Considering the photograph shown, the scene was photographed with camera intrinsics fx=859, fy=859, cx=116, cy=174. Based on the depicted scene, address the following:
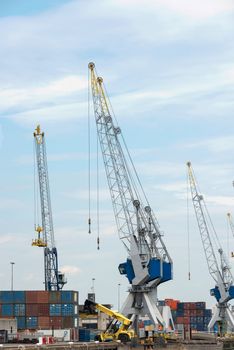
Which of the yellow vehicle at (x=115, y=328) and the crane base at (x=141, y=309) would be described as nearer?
the yellow vehicle at (x=115, y=328)

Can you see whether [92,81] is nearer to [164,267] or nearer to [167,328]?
[164,267]

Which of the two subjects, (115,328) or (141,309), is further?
(141,309)

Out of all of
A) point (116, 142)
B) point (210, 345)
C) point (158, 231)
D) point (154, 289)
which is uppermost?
point (116, 142)

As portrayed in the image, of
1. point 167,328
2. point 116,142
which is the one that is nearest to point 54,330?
point 167,328

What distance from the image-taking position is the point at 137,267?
162875mm

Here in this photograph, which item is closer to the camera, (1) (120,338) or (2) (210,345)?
(1) (120,338)

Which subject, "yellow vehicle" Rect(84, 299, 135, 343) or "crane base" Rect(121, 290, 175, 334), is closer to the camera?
"yellow vehicle" Rect(84, 299, 135, 343)

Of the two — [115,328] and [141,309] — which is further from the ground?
[141,309]

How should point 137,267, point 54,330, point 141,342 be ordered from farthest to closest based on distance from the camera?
point 54,330
point 137,267
point 141,342

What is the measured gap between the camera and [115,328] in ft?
508

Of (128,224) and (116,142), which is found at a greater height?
(116,142)

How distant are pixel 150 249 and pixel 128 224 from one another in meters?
6.48

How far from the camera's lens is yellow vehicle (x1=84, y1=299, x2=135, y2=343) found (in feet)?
490

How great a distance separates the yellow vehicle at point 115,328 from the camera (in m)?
150
